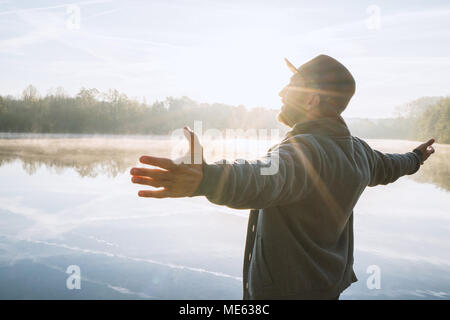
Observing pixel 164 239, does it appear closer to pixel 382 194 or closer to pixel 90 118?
pixel 382 194

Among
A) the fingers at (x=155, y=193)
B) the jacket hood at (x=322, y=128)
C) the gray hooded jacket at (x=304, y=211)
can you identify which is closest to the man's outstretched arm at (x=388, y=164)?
the gray hooded jacket at (x=304, y=211)

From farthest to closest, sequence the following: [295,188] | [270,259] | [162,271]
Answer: [162,271], [270,259], [295,188]

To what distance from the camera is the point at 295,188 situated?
54.9 inches

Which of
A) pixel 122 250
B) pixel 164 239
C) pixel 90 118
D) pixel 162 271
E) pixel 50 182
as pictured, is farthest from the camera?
pixel 90 118

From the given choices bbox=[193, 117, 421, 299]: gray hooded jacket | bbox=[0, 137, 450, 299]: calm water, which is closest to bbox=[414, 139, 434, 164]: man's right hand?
bbox=[193, 117, 421, 299]: gray hooded jacket

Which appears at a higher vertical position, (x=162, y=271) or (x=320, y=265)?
(x=320, y=265)

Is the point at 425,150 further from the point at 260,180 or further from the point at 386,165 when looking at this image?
the point at 260,180

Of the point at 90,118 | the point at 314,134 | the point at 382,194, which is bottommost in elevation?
the point at 382,194

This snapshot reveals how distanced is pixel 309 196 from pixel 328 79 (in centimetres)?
63

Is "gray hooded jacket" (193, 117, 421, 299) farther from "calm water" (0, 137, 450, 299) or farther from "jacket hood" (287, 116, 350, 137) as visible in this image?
"calm water" (0, 137, 450, 299)

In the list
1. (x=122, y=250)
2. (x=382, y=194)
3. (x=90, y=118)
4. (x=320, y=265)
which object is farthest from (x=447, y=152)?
(x=320, y=265)

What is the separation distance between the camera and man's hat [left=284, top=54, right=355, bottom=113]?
1.80 meters

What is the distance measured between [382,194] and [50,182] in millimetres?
23115

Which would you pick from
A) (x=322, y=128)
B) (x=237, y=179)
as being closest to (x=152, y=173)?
(x=237, y=179)
